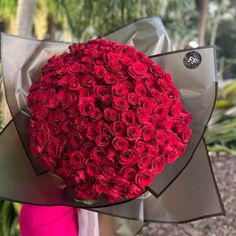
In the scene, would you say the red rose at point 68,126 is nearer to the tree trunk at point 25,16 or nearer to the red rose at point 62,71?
the red rose at point 62,71

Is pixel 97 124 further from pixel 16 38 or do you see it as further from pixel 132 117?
pixel 16 38

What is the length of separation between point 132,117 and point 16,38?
64cm

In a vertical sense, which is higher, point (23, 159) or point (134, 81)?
point (134, 81)

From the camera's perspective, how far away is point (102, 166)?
1396mm

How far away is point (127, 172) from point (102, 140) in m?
0.13

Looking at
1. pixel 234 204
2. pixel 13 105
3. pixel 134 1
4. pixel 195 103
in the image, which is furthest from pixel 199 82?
pixel 134 1

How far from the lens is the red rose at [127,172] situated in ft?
4.57

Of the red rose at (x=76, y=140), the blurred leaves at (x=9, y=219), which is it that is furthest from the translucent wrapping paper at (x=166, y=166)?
the blurred leaves at (x=9, y=219)

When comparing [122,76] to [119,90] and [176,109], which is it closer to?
[119,90]

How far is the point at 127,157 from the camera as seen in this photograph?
4.54ft

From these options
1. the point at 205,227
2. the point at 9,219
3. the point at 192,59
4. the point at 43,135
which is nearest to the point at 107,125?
the point at 43,135

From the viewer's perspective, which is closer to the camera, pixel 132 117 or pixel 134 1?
pixel 132 117

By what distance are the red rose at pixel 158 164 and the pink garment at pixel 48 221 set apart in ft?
1.56

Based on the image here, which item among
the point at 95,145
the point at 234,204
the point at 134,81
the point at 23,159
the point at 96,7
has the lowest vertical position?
the point at 234,204
